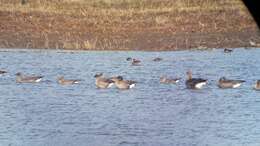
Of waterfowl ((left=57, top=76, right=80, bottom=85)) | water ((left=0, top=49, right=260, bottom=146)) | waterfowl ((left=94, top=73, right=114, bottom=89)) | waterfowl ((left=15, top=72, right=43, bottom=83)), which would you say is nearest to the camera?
water ((left=0, top=49, right=260, bottom=146))

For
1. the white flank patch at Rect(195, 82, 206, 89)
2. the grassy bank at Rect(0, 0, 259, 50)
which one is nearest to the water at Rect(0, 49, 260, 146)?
the white flank patch at Rect(195, 82, 206, 89)

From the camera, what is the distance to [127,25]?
109 ft

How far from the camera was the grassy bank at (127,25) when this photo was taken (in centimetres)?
3081

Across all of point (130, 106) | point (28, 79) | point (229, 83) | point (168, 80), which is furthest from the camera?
point (28, 79)

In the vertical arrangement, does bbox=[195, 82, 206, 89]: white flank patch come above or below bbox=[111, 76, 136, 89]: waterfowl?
below

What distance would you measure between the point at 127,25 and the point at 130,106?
1530 centimetres

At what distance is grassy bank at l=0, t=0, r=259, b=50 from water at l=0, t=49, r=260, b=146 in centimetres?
367

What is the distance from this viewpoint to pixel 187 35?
31.9 meters

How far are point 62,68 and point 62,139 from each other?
427 inches

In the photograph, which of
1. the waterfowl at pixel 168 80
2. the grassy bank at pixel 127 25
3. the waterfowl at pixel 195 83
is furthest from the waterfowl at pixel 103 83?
the grassy bank at pixel 127 25

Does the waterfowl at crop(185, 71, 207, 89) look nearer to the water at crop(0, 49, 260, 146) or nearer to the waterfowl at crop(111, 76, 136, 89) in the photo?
the water at crop(0, 49, 260, 146)

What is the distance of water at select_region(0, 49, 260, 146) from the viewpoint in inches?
571

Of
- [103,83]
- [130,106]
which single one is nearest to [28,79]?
[103,83]

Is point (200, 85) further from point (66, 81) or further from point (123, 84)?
point (66, 81)
